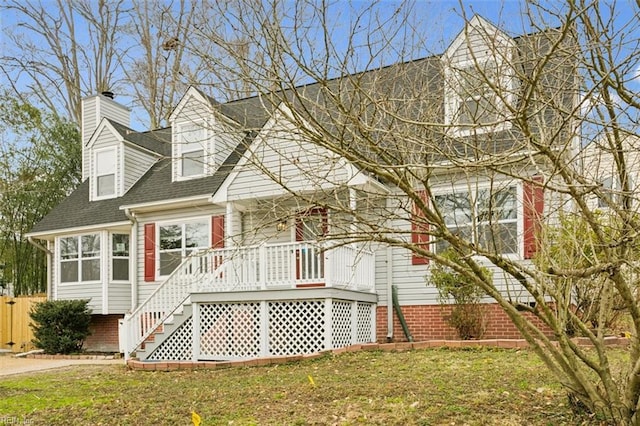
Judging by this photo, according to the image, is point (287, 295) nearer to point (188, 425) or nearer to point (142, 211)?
point (188, 425)

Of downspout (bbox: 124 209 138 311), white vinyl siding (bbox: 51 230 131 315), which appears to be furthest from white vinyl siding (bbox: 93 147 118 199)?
downspout (bbox: 124 209 138 311)

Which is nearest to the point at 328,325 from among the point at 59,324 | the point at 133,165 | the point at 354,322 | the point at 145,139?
the point at 354,322

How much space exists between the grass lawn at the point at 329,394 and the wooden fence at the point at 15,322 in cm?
886

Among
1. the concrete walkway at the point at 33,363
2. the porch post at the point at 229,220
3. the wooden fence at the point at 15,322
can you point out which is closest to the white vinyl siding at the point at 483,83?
the porch post at the point at 229,220

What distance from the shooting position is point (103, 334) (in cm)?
1541

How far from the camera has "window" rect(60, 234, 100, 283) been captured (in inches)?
604

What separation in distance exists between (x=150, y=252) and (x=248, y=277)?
477cm

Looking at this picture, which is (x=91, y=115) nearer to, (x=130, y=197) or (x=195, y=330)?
(x=130, y=197)

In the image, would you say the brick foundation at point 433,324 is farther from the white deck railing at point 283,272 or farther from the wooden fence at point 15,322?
the wooden fence at point 15,322

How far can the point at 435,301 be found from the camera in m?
11.1

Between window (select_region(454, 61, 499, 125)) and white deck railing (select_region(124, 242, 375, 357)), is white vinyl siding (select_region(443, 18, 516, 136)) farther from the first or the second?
white deck railing (select_region(124, 242, 375, 357))

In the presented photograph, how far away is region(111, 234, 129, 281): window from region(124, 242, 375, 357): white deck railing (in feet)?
11.5

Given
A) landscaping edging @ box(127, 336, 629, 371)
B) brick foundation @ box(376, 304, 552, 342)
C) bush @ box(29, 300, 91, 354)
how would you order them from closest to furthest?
landscaping edging @ box(127, 336, 629, 371) < brick foundation @ box(376, 304, 552, 342) < bush @ box(29, 300, 91, 354)

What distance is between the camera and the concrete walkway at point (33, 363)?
11.0m
